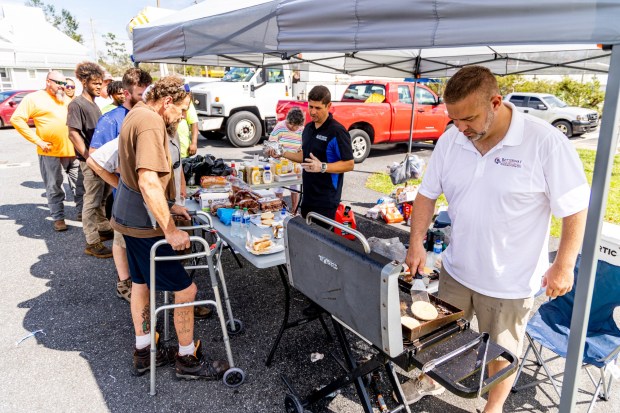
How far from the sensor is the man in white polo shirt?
1.78 m

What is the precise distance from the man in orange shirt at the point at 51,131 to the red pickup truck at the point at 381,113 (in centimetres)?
525

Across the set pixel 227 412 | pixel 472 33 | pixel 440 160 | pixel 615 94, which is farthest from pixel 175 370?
pixel 615 94

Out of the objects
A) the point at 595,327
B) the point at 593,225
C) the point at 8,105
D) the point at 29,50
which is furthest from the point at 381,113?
the point at 29,50

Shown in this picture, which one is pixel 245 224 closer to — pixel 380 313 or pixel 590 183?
pixel 380 313

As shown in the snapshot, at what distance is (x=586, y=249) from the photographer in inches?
66.5

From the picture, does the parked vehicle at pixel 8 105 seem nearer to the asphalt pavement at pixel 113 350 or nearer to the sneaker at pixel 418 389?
the asphalt pavement at pixel 113 350

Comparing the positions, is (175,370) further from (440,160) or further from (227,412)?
(440,160)

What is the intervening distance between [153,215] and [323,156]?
1734mm

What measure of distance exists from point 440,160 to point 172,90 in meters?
1.72

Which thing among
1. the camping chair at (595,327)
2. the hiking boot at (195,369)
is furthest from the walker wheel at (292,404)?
the camping chair at (595,327)

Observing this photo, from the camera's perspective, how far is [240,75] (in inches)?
480

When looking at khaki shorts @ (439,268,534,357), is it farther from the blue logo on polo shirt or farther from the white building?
the white building

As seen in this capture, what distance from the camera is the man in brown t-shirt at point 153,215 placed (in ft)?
7.68

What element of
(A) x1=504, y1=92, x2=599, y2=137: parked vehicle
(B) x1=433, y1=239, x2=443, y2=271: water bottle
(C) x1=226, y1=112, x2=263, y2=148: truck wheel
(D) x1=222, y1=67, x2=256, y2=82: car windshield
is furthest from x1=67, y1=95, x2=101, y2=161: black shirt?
(A) x1=504, y1=92, x2=599, y2=137: parked vehicle
